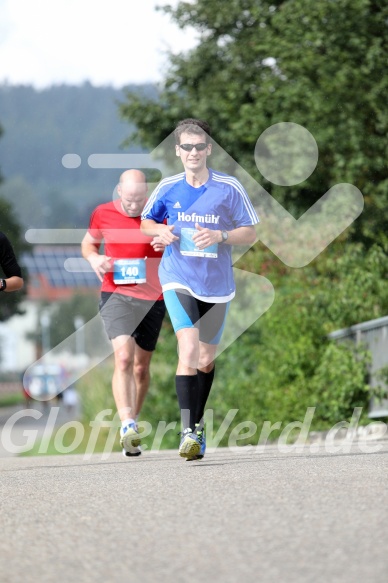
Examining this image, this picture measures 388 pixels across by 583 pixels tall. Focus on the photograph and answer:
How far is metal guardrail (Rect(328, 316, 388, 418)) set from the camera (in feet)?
41.1

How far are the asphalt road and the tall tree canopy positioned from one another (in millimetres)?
8639

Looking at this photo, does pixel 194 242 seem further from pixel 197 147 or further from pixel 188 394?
pixel 188 394

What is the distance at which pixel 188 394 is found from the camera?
8406mm

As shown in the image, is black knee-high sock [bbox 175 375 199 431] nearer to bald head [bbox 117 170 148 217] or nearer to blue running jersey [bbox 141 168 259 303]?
blue running jersey [bbox 141 168 259 303]

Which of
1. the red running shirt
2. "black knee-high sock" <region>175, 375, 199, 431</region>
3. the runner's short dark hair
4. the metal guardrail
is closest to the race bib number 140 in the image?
the red running shirt

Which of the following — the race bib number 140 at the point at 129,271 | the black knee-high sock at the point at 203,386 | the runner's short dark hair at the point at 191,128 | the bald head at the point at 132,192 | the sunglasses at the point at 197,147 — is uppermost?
the runner's short dark hair at the point at 191,128

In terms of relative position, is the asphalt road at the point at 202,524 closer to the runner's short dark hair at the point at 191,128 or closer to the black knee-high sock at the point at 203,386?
the black knee-high sock at the point at 203,386

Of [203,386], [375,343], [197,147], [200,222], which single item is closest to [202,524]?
[200,222]

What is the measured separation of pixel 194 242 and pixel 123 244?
1.23 meters

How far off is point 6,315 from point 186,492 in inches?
1431

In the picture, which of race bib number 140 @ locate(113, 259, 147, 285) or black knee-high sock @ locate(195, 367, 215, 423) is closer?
black knee-high sock @ locate(195, 367, 215, 423)

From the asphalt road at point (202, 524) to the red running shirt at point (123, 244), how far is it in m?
1.67

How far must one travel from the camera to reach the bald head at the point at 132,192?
9.42 metres

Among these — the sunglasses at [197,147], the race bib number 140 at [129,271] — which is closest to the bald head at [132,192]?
the race bib number 140 at [129,271]
